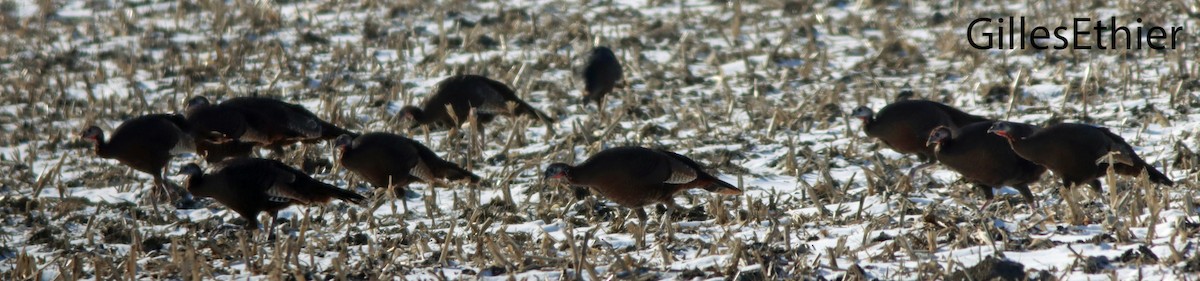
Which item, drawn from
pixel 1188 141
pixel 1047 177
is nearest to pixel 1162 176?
pixel 1047 177

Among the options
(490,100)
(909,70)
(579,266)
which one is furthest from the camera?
(909,70)

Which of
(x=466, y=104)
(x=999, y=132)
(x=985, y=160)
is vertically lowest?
(x=985, y=160)

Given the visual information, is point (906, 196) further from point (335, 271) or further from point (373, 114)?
point (373, 114)

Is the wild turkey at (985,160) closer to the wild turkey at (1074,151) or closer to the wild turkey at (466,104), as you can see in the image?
the wild turkey at (1074,151)

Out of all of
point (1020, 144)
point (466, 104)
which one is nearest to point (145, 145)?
point (466, 104)

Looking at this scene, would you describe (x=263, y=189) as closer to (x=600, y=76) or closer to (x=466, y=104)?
(x=466, y=104)

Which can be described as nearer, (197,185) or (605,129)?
(197,185)

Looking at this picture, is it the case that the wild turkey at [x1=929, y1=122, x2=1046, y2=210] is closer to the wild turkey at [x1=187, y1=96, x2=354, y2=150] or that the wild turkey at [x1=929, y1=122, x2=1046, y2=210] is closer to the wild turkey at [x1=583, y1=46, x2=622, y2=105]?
the wild turkey at [x1=583, y1=46, x2=622, y2=105]

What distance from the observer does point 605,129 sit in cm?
941

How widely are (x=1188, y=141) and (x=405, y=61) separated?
21.3 ft

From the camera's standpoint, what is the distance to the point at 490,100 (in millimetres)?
9594

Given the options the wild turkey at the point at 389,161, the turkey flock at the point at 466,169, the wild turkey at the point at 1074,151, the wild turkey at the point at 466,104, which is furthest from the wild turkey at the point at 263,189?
the wild turkey at the point at 1074,151

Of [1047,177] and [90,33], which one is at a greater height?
[90,33]

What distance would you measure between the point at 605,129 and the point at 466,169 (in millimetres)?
1299
